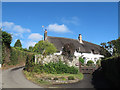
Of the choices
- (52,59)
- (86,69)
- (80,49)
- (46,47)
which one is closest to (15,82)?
(52,59)

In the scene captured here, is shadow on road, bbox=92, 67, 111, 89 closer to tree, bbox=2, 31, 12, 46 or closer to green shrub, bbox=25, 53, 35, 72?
green shrub, bbox=25, 53, 35, 72

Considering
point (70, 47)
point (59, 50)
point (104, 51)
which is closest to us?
point (70, 47)

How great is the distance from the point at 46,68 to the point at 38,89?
6849 millimetres

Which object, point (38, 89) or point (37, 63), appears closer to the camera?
point (38, 89)

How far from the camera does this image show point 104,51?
26.5 m

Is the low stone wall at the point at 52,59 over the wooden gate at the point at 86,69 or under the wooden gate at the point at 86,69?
over

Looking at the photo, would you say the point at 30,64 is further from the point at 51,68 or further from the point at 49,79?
the point at 49,79

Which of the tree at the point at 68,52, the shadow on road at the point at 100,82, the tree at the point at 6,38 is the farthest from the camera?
the tree at the point at 68,52

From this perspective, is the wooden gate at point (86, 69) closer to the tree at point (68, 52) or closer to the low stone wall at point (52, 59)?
the low stone wall at point (52, 59)

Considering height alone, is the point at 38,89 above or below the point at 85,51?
below

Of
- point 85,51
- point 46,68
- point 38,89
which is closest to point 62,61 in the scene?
point 46,68

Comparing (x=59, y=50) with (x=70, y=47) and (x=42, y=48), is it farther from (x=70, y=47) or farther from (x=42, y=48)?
(x=70, y=47)

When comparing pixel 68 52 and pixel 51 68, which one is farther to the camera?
pixel 68 52

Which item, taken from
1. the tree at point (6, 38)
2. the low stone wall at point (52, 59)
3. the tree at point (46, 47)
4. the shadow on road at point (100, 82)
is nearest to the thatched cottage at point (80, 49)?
the tree at point (46, 47)
